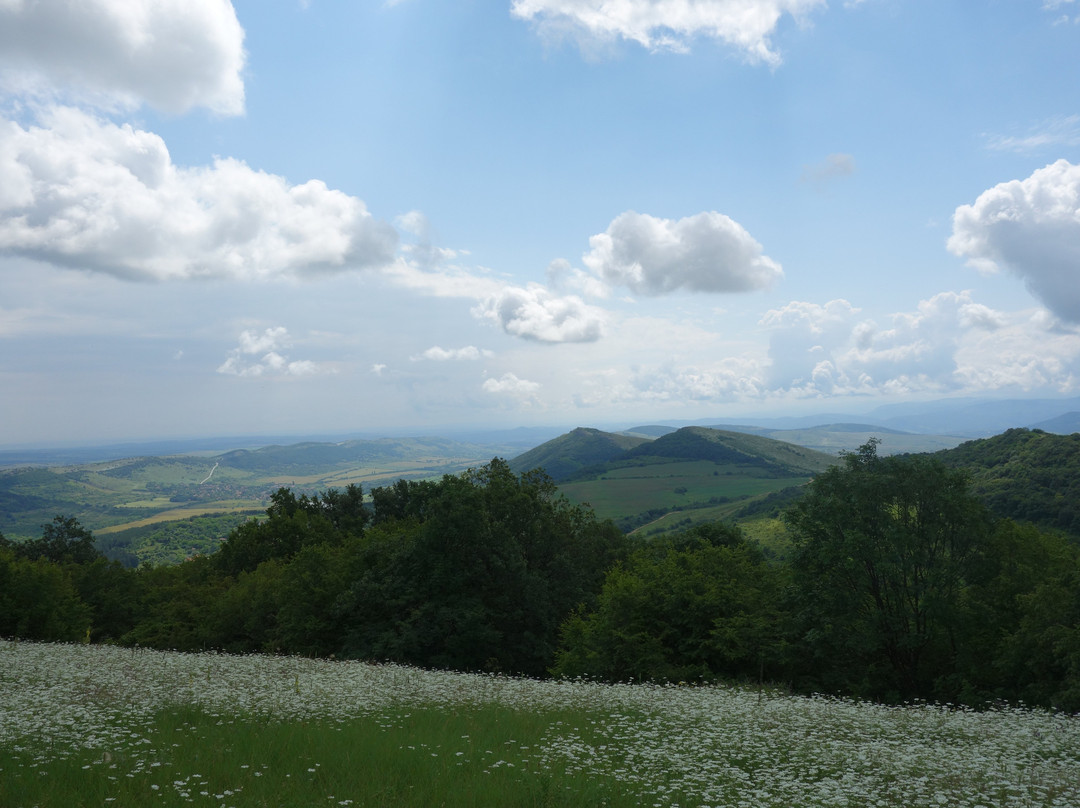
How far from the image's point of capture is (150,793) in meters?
7.60

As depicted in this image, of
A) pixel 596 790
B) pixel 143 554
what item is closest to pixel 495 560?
pixel 596 790

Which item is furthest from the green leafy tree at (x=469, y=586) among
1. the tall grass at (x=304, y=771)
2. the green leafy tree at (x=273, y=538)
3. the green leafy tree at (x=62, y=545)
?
the green leafy tree at (x=62, y=545)

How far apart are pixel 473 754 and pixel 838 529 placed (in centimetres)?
2292

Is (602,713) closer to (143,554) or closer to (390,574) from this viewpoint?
(390,574)

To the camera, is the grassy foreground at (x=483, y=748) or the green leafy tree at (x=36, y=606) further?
the green leafy tree at (x=36, y=606)

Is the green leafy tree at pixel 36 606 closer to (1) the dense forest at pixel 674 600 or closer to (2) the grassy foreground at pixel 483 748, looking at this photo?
(1) the dense forest at pixel 674 600

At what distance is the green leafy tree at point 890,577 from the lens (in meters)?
25.6

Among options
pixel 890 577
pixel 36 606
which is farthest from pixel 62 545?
pixel 890 577

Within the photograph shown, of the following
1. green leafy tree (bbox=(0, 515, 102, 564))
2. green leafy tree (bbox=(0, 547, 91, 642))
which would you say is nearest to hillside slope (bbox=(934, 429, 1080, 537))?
green leafy tree (bbox=(0, 547, 91, 642))

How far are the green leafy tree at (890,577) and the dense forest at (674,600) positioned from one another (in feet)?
0.29

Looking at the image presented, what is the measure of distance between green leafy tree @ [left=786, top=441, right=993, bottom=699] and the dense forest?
0.29 ft

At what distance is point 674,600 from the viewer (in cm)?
3047

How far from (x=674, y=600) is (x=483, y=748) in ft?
72.6

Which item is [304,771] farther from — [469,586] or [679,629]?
[469,586]
